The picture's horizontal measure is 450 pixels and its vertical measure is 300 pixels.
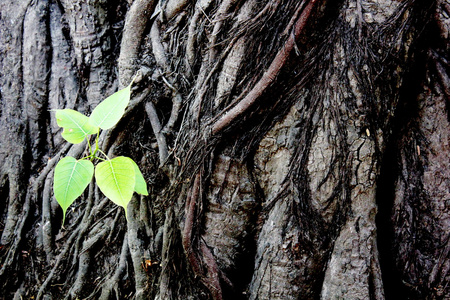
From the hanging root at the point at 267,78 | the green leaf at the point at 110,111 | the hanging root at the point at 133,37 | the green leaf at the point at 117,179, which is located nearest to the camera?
the green leaf at the point at 117,179

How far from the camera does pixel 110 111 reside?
1276 mm

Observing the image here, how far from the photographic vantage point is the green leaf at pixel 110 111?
126 centimetres

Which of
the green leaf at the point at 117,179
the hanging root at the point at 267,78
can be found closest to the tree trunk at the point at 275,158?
the hanging root at the point at 267,78

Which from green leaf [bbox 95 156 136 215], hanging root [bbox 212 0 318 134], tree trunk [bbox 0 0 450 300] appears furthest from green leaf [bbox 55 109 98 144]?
hanging root [bbox 212 0 318 134]

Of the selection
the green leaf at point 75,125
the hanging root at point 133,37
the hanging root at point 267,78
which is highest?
the hanging root at point 133,37

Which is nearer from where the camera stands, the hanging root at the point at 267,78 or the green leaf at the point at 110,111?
the green leaf at the point at 110,111

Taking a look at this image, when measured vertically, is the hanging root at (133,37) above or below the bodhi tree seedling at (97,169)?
above

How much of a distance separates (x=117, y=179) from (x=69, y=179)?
0.63 ft

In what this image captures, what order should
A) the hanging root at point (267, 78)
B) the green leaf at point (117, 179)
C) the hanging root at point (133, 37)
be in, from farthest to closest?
the hanging root at point (133, 37) < the hanging root at point (267, 78) < the green leaf at point (117, 179)

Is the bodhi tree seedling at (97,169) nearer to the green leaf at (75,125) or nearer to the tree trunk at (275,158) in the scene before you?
the green leaf at (75,125)

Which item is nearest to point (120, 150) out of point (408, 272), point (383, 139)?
point (383, 139)

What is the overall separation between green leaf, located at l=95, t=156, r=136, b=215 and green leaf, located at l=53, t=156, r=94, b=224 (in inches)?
3.3

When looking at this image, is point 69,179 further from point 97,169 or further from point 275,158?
point 275,158

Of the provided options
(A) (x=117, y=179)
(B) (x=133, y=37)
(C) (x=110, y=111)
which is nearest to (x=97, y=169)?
(A) (x=117, y=179)
